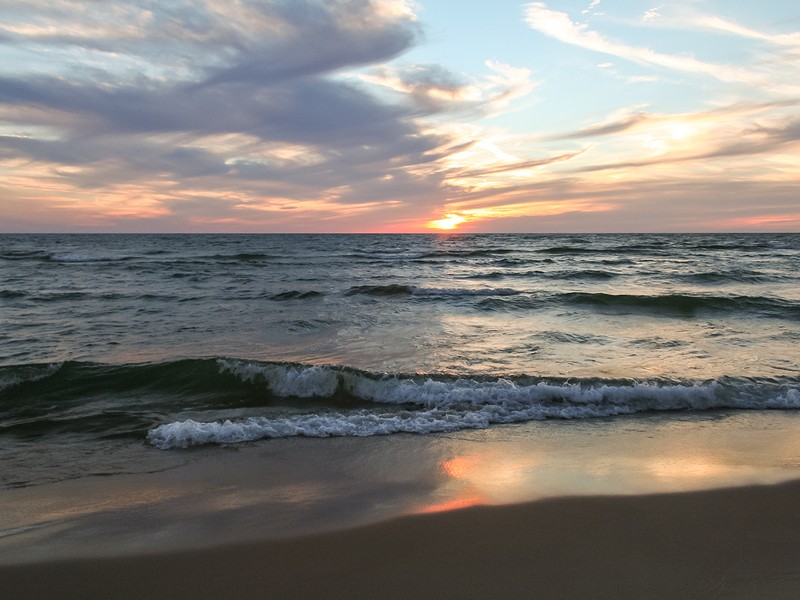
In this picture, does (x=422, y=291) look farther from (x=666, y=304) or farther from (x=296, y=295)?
(x=666, y=304)

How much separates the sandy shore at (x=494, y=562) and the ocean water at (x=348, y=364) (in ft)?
6.90

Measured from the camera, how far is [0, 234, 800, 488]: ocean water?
6.12 m

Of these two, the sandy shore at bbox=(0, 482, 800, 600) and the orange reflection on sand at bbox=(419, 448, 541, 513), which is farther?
the orange reflection on sand at bbox=(419, 448, 541, 513)

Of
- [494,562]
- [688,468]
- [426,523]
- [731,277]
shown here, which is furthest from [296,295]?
[731,277]

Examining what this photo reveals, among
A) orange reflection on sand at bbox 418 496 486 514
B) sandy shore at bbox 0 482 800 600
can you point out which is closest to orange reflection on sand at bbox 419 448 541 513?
orange reflection on sand at bbox 418 496 486 514

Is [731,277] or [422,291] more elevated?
[731,277]

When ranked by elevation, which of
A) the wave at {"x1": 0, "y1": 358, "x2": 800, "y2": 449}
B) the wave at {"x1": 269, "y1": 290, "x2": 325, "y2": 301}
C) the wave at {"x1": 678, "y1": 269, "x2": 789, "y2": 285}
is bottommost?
the wave at {"x1": 0, "y1": 358, "x2": 800, "y2": 449}

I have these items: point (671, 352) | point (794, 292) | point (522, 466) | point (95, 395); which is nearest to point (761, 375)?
point (671, 352)

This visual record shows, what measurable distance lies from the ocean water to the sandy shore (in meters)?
2.10

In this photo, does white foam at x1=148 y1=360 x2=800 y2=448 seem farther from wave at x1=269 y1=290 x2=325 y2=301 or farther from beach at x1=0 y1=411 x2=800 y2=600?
wave at x1=269 y1=290 x2=325 y2=301

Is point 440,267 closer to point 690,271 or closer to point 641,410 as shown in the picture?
point 690,271

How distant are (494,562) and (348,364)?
602cm

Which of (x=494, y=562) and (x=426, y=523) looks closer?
(x=494, y=562)

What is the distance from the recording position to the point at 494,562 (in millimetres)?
3254
